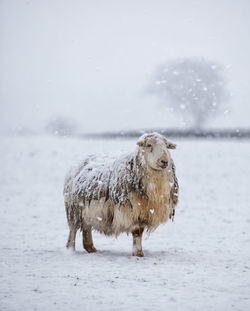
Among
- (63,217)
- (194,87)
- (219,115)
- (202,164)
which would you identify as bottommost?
(63,217)

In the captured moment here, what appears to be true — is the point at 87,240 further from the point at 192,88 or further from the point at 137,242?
the point at 192,88

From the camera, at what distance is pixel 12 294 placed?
3.84 m

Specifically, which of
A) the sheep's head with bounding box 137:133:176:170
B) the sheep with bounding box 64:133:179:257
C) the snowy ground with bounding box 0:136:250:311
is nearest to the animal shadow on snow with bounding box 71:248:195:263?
the snowy ground with bounding box 0:136:250:311

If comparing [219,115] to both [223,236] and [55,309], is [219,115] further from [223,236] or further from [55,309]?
[55,309]

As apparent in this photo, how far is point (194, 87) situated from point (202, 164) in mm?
14054

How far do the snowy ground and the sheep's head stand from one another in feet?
3.72

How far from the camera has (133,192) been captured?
5379mm

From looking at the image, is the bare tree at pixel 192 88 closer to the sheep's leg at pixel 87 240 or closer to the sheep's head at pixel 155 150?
the sheep's leg at pixel 87 240

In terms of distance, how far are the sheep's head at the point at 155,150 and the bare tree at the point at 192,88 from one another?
2233 cm

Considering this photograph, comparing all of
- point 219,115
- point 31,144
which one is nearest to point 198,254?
point 31,144

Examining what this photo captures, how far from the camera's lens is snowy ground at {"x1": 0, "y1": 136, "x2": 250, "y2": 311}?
3697 mm

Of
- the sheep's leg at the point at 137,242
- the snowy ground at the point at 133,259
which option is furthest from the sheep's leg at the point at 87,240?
the sheep's leg at the point at 137,242

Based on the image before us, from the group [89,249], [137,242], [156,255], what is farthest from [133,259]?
[89,249]

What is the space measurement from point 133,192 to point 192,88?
25714 millimetres
